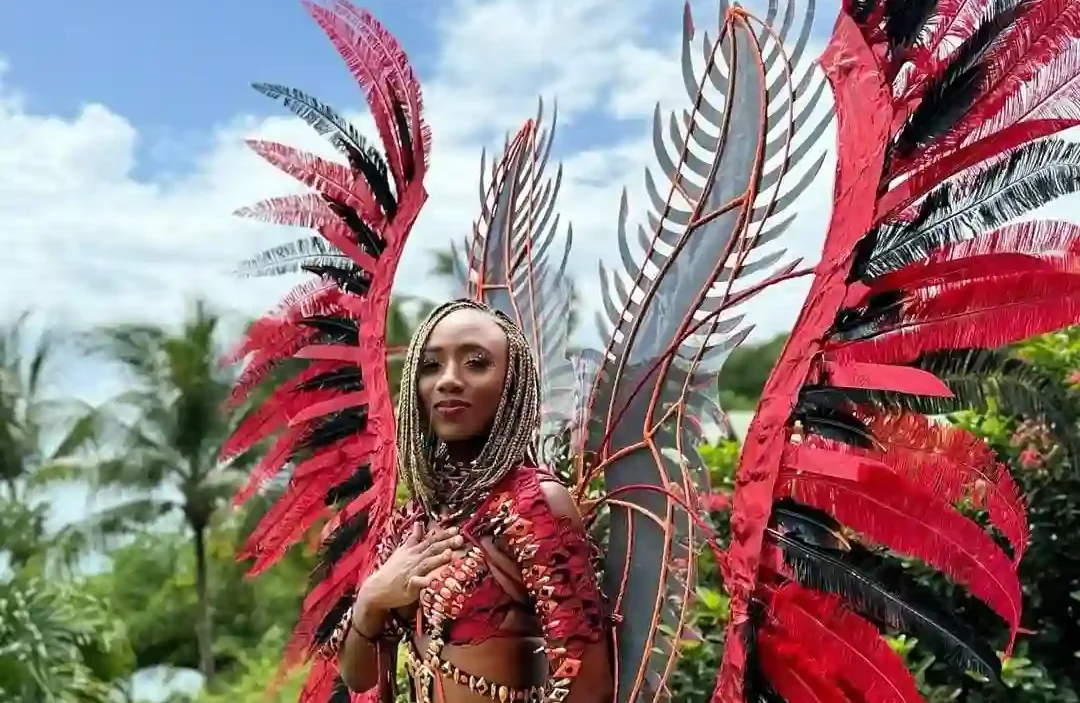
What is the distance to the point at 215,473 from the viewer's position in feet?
36.5

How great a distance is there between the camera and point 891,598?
4.94ft

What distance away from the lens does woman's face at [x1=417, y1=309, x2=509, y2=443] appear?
5.49 feet

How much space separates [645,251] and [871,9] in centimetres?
58

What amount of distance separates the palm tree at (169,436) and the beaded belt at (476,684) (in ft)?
30.8

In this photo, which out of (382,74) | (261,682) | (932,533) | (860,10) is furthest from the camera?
(261,682)

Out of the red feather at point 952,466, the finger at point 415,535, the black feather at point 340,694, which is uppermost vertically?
the red feather at point 952,466

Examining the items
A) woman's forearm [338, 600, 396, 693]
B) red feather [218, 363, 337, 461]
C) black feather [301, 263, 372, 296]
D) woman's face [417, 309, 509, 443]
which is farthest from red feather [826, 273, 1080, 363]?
red feather [218, 363, 337, 461]

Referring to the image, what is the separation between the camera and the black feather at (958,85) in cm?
154

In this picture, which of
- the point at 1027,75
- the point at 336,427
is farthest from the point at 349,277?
the point at 1027,75

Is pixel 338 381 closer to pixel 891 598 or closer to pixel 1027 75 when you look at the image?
pixel 891 598

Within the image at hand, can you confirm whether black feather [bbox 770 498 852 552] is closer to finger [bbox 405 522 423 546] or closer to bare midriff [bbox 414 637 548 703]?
bare midriff [bbox 414 637 548 703]

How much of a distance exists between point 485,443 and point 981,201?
838 millimetres

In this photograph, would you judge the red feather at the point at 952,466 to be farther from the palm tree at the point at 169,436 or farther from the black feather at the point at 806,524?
the palm tree at the point at 169,436

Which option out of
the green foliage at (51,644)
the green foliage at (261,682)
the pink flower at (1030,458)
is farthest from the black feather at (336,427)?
the green foliage at (51,644)
